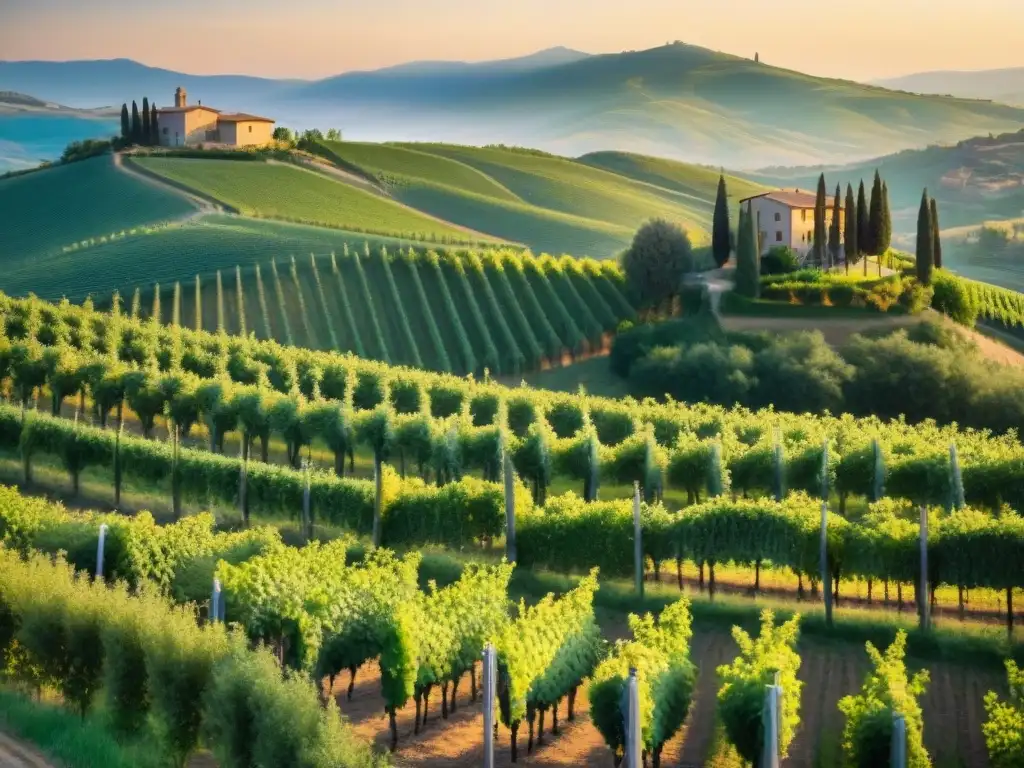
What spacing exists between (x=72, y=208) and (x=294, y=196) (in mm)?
15222

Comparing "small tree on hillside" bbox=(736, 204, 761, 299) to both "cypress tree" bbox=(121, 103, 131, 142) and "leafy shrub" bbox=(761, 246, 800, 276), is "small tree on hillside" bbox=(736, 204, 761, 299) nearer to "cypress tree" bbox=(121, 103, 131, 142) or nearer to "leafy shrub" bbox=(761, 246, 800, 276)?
"leafy shrub" bbox=(761, 246, 800, 276)

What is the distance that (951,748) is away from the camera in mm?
17844

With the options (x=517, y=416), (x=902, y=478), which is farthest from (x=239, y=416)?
(x=902, y=478)

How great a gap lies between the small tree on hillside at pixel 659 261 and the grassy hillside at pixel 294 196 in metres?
21.0

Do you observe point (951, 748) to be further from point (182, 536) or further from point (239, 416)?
point (239, 416)

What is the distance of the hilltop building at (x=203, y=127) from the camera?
110250 mm

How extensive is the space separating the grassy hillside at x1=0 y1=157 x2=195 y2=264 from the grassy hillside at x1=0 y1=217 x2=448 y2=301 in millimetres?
6322

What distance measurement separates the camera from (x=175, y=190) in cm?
9275

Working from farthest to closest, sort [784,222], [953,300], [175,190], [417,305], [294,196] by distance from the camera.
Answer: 1. [294,196]
2. [175,190]
3. [784,222]
4. [417,305]
5. [953,300]

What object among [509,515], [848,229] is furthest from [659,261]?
[509,515]

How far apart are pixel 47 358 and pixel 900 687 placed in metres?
30.1

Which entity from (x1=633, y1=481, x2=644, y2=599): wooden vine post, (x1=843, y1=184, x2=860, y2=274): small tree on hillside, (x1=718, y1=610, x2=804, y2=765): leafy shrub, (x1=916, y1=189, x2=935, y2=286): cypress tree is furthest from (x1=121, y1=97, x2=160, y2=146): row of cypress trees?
(x1=718, y1=610, x2=804, y2=765): leafy shrub

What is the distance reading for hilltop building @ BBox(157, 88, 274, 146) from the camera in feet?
362

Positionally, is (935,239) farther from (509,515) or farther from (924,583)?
(924,583)
